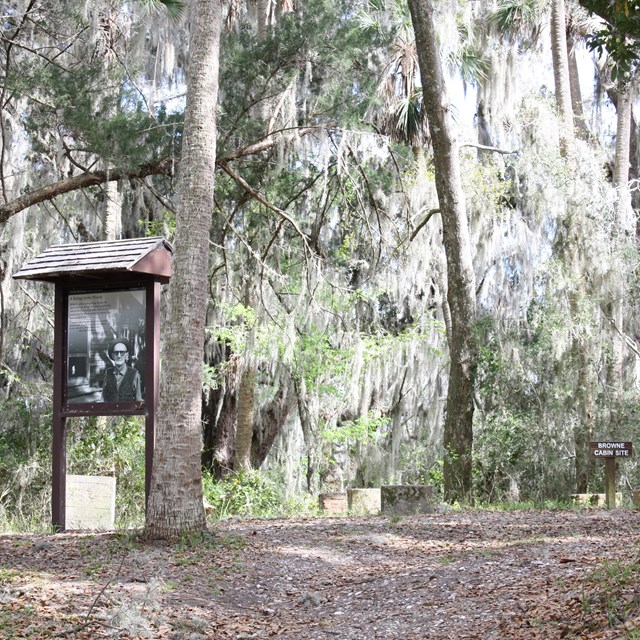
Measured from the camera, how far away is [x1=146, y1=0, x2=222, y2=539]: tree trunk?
8164 mm

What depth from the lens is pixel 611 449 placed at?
10.9m

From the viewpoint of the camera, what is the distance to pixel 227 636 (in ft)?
17.9

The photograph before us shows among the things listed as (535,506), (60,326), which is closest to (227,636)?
(60,326)

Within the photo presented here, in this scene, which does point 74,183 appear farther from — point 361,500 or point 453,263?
point 361,500

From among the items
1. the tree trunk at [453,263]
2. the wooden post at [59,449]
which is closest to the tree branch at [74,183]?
the wooden post at [59,449]

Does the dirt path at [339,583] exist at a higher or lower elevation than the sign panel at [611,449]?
lower

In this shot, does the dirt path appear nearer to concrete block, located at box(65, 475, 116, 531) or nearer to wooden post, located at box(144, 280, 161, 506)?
wooden post, located at box(144, 280, 161, 506)

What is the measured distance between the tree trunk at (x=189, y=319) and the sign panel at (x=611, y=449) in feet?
17.5

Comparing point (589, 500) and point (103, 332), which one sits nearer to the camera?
point (103, 332)

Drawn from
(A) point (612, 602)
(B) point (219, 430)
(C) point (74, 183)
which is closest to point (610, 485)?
(A) point (612, 602)

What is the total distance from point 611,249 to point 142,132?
818 centimetres

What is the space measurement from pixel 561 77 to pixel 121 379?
38.1ft

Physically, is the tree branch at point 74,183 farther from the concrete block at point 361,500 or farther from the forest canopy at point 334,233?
the concrete block at point 361,500

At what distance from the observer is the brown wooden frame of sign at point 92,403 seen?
367 inches
